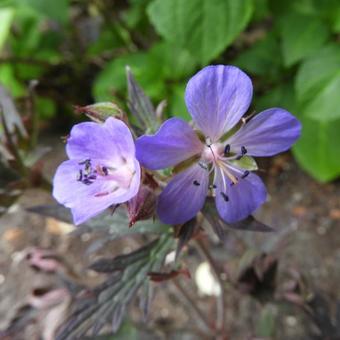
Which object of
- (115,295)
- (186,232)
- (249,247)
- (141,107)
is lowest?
(249,247)

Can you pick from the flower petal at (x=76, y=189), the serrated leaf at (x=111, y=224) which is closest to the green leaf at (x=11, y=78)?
the serrated leaf at (x=111, y=224)

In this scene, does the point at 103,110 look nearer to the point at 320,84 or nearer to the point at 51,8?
the point at 320,84

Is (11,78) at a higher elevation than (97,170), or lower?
lower

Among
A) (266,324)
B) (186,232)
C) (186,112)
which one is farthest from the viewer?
(186,112)

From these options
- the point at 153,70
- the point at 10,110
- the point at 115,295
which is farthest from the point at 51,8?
the point at 115,295

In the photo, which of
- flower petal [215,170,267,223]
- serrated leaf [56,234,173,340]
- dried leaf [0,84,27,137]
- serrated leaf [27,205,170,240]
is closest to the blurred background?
dried leaf [0,84,27,137]

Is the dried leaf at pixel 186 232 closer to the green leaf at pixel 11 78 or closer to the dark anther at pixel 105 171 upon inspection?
the dark anther at pixel 105 171
